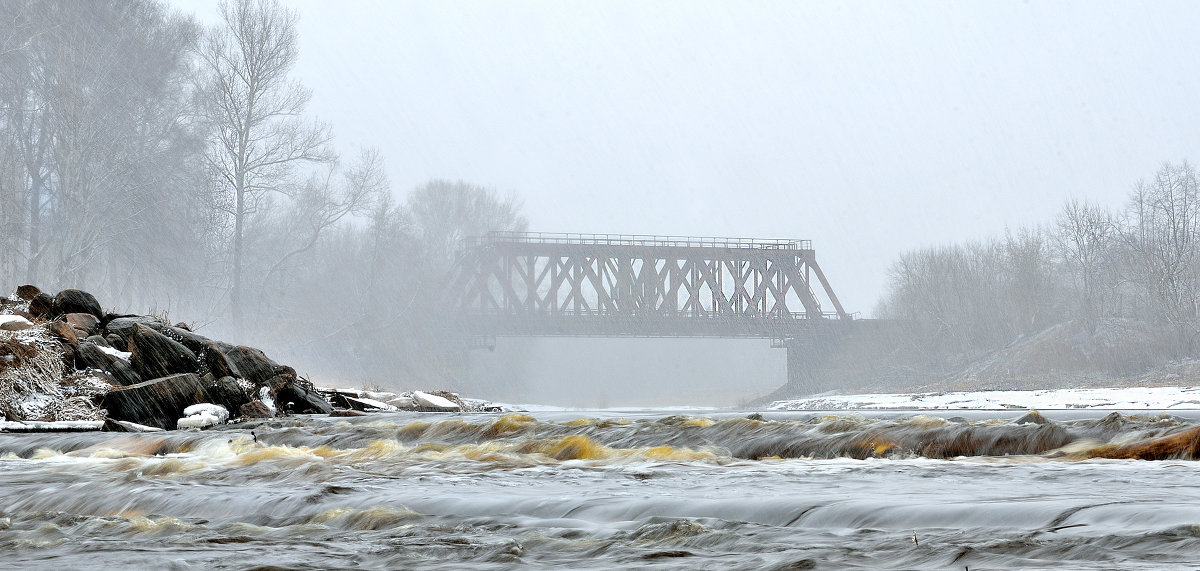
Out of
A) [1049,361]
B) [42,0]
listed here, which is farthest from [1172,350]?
[42,0]

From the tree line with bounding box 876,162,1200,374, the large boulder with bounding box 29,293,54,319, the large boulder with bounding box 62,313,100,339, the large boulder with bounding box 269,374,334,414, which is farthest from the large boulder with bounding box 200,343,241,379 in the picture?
the tree line with bounding box 876,162,1200,374

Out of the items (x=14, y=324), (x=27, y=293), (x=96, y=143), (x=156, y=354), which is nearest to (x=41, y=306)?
(x=27, y=293)

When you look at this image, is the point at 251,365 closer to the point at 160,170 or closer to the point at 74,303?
the point at 74,303

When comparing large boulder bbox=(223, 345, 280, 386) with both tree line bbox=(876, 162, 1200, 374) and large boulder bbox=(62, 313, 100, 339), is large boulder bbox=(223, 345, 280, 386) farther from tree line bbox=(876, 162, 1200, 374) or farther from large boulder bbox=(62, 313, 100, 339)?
tree line bbox=(876, 162, 1200, 374)

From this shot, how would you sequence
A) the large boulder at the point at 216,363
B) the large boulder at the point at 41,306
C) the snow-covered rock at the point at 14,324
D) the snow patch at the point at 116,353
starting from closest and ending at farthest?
the snow-covered rock at the point at 14,324 < the snow patch at the point at 116,353 < the large boulder at the point at 216,363 < the large boulder at the point at 41,306

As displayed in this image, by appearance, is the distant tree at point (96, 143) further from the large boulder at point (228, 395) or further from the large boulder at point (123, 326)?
the large boulder at point (228, 395)

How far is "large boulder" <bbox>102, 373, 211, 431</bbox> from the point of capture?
10906mm

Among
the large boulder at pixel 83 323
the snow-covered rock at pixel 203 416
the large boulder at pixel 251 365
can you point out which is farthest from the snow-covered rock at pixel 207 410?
the large boulder at pixel 83 323

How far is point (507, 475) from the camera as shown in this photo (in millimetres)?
5953

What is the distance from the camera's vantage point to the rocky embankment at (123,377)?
10883 mm

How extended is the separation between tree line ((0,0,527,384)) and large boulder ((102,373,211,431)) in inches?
702

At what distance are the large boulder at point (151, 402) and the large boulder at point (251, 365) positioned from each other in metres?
1.72

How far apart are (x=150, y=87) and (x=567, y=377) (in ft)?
183

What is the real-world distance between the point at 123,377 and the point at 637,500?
9.51 m
